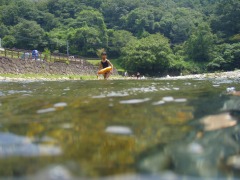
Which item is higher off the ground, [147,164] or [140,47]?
[140,47]

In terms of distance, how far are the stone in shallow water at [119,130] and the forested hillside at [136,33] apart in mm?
55809

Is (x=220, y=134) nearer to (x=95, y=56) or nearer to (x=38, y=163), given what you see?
(x=38, y=163)

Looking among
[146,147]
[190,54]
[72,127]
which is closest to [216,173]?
[146,147]

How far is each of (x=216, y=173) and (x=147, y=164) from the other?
436mm

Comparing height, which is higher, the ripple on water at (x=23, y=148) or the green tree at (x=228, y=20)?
the green tree at (x=228, y=20)

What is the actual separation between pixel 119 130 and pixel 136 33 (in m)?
101

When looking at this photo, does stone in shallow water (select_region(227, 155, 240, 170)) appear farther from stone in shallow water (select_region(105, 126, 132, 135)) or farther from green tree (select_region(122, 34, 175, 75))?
green tree (select_region(122, 34, 175, 75))

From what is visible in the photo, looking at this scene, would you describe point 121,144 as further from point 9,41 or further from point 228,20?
point 228,20

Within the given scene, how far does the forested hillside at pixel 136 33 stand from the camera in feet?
202

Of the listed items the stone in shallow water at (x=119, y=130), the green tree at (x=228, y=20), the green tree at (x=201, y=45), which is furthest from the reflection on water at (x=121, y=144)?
the green tree at (x=228, y=20)

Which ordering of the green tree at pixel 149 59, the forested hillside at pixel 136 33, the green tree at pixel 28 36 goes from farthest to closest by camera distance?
1. the green tree at pixel 28 36
2. the forested hillside at pixel 136 33
3. the green tree at pixel 149 59

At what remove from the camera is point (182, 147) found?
237 centimetres

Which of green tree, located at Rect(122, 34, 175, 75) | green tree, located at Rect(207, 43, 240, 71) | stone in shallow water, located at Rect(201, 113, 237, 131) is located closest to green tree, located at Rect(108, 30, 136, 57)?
green tree, located at Rect(122, 34, 175, 75)

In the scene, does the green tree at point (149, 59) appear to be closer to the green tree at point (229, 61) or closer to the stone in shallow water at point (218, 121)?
the green tree at point (229, 61)
